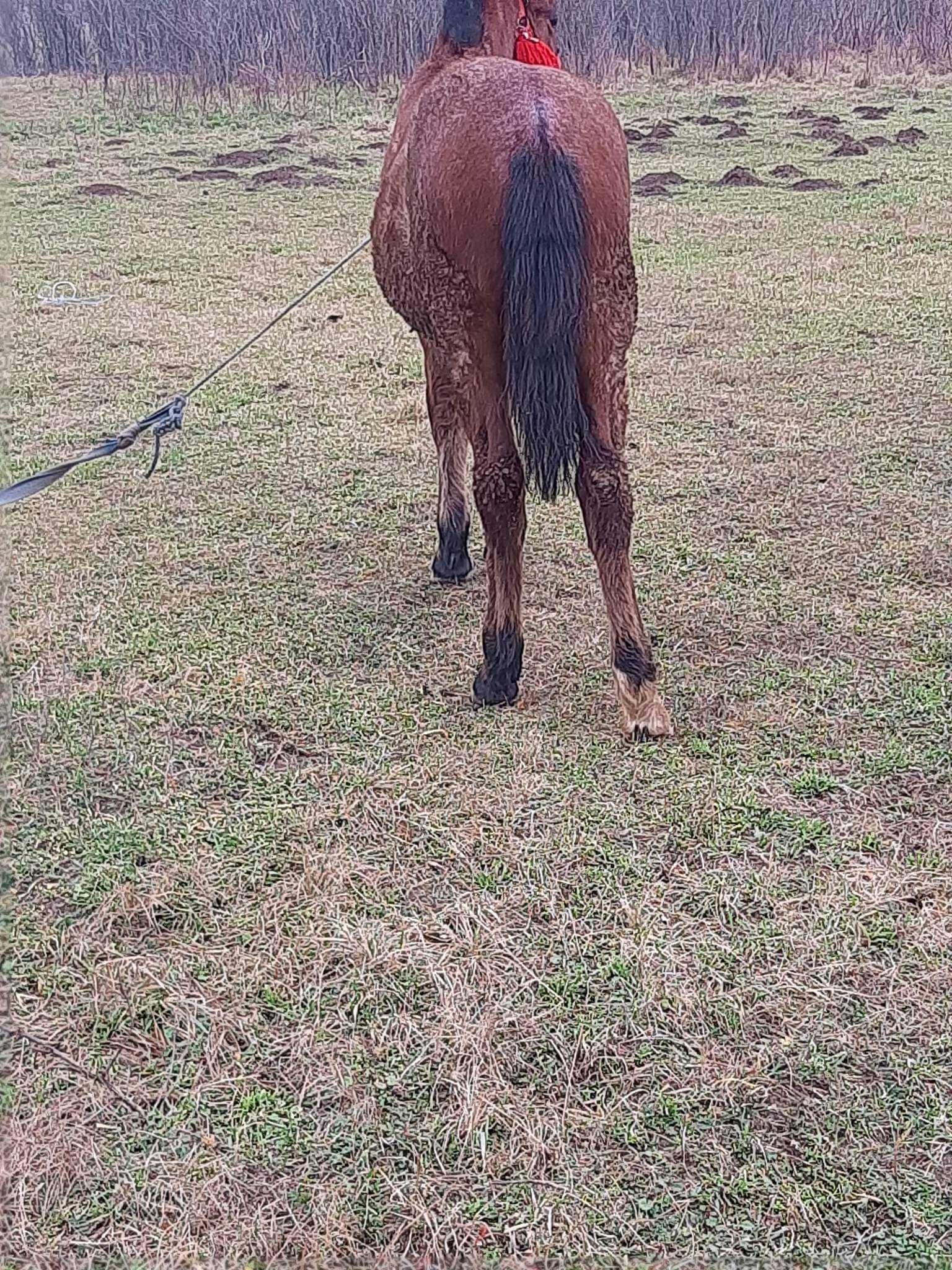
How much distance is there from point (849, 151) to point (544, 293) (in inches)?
438

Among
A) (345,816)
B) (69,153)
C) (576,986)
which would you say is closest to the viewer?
(576,986)

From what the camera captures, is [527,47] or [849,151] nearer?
[527,47]

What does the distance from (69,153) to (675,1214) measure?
1499 centimetres

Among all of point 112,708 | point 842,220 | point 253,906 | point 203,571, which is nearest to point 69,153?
point 842,220

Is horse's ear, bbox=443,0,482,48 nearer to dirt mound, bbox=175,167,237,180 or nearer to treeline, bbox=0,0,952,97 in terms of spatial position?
dirt mound, bbox=175,167,237,180

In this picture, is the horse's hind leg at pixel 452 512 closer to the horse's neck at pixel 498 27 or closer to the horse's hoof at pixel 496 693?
the horse's hoof at pixel 496 693

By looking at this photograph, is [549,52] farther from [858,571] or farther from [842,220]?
[842,220]

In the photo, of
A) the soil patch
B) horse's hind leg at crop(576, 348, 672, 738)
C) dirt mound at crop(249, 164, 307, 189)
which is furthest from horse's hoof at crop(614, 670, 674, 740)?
the soil patch

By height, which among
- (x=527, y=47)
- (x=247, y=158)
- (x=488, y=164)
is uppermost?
(x=527, y=47)

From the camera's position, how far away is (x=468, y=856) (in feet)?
9.11

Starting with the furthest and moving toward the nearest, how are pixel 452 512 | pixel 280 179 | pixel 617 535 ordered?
pixel 280 179 < pixel 452 512 < pixel 617 535

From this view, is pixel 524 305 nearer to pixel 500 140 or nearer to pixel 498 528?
pixel 500 140

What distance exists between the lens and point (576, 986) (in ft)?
7.74

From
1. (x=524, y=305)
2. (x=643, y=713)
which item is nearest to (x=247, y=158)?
(x=524, y=305)
